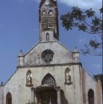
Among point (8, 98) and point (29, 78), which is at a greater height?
point (29, 78)

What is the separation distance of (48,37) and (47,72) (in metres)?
3.93

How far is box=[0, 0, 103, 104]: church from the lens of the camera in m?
39.2

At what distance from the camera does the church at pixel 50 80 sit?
39.2 metres

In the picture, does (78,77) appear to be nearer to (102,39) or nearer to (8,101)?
(8,101)

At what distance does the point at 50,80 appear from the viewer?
1580 inches

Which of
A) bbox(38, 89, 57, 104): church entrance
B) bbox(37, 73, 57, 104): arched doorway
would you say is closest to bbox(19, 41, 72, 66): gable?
bbox(37, 73, 57, 104): arched doorway

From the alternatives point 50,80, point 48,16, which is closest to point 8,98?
point 50,80

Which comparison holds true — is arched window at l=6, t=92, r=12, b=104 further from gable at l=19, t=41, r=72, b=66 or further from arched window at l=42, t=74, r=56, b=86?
arched window at l=42, t=74, r=56, b=86

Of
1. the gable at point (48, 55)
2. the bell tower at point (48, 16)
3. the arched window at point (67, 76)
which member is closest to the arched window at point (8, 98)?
the gable at point (48, 55)

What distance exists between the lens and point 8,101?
135ft

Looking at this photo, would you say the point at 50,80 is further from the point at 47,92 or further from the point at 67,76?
the point at 67,76

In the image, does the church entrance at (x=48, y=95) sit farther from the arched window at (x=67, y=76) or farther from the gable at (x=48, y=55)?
the gable at (x=48, y=55)

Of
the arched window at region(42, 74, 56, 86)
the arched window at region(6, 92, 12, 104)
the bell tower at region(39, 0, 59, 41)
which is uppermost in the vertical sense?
the bell tower at region(39, 0, 59, 41)

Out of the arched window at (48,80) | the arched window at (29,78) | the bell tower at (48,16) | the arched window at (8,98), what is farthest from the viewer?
the bell tower at (48,16)
